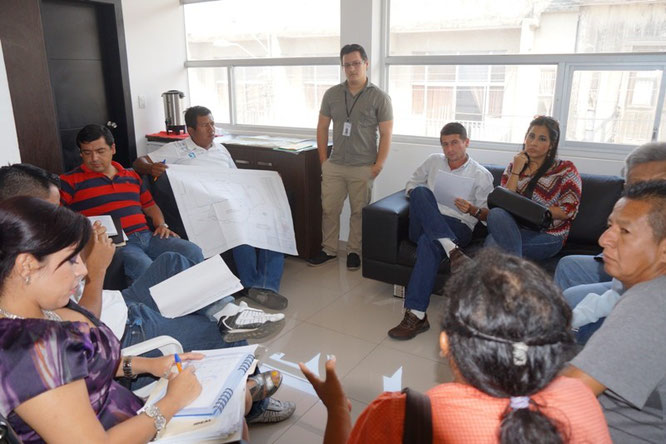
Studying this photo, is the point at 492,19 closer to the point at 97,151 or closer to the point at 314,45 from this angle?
the point at 314,45

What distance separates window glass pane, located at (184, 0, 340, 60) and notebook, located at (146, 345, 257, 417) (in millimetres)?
3016

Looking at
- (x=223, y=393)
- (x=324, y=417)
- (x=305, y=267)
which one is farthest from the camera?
Answer: (x=305, y=267)

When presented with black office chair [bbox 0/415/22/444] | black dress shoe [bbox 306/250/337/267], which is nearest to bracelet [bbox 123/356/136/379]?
black office chair [bbox 0/415/22/444]

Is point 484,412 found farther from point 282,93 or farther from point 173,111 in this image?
point 173,111

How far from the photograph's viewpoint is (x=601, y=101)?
120 inches

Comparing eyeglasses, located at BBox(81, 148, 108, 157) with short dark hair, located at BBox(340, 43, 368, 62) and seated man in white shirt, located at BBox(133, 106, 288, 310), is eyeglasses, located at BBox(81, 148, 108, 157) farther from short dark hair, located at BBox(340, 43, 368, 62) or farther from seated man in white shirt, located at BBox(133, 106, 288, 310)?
short dark hair, located at BBox(340, 43, 368, 62)

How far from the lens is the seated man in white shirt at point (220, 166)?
299 centimetres

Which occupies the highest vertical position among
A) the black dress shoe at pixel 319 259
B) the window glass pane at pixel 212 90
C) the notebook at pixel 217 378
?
the window glass pane at pixel 212 90

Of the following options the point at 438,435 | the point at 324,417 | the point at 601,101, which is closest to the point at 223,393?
the point at 438,435

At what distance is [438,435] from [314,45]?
366 cm

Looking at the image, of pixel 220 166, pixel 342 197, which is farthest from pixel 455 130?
pixel 220 166

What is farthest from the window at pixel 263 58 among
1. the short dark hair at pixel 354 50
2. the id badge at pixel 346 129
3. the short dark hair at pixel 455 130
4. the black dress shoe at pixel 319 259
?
the short dark hair at pixel 455 130

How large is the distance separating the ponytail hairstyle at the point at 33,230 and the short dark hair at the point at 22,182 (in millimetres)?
1008

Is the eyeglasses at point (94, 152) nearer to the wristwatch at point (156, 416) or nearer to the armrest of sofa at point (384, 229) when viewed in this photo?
the armrest of sofa at point (384, 229)
